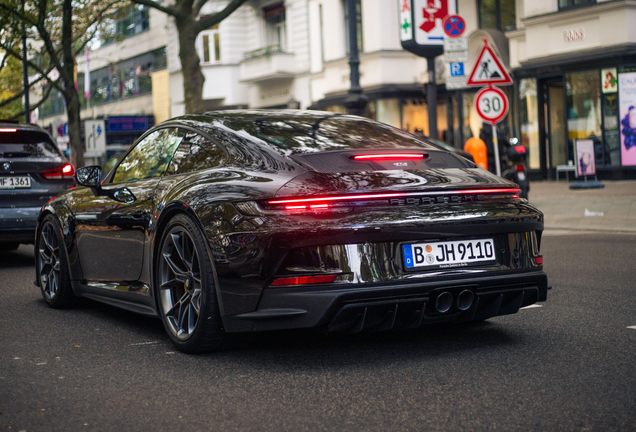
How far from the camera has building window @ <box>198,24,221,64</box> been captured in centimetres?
3859

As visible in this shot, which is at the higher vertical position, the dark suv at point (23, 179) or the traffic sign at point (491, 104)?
the traffic sign at point (491, 104)

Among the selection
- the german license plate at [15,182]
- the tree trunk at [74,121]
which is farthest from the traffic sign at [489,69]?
the tree trunk at [74,121]

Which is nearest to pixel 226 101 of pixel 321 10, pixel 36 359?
pixel 321 10

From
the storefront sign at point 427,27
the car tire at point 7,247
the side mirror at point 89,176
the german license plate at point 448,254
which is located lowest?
the car tire at point 7,247

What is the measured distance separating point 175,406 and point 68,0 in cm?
2068

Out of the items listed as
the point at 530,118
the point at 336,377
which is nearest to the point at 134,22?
the point at 530,118

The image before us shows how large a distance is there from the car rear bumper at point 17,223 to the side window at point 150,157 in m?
3.96

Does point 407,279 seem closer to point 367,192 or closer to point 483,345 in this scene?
point 367,192

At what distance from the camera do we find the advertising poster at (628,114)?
21266 millimetres

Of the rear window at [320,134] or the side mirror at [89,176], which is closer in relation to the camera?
the rear window at [320,134]

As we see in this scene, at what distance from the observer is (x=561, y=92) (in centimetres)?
2381

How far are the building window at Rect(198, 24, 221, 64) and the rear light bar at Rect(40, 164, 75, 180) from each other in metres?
29.3

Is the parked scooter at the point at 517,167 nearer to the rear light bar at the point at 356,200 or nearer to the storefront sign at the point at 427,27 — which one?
the storefront sign at the point at 427,27

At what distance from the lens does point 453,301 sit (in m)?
4.29
